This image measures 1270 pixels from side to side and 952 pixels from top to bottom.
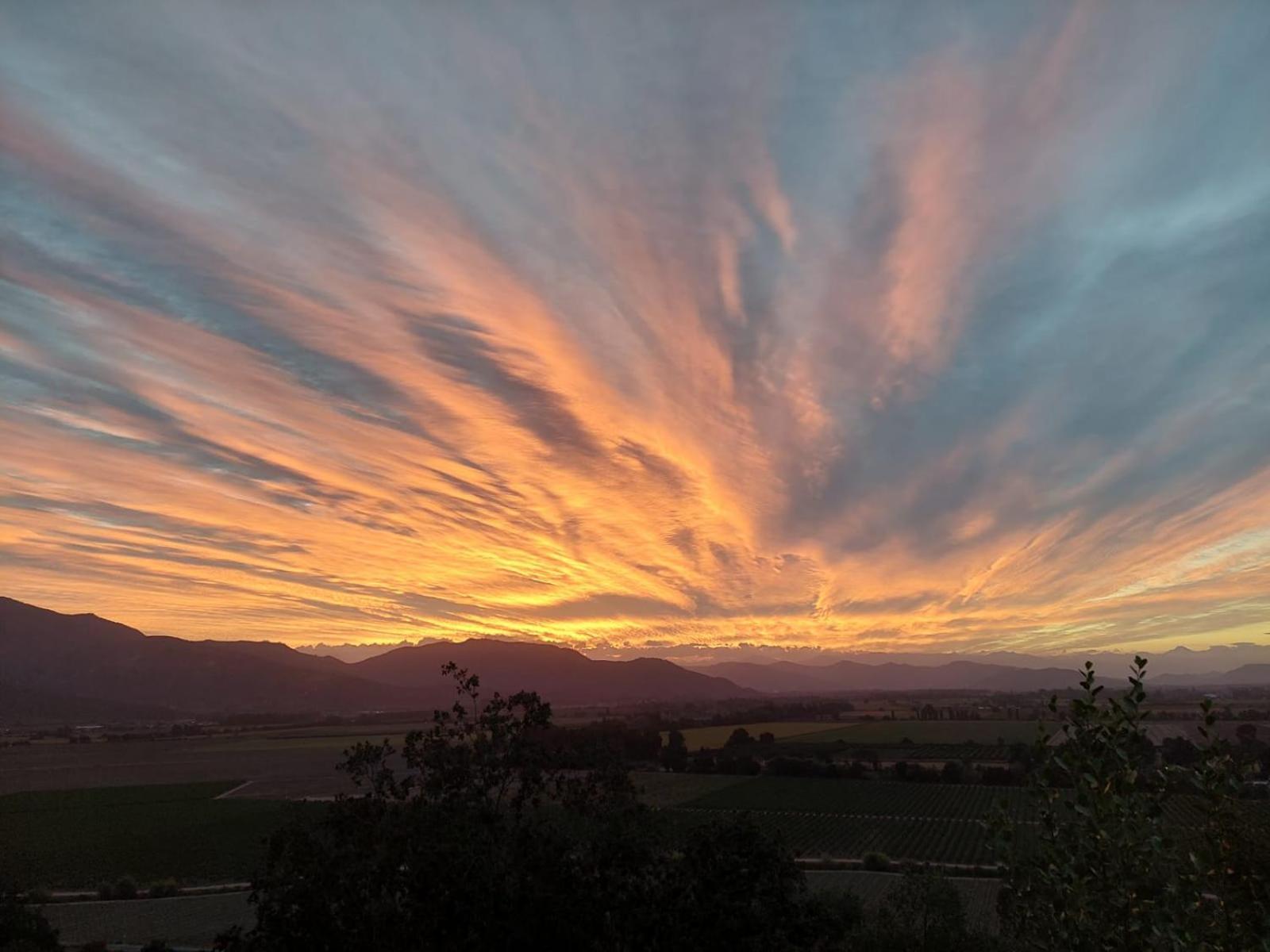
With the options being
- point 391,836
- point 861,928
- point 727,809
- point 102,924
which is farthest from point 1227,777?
point 727,809

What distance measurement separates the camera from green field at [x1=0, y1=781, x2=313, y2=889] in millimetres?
69625

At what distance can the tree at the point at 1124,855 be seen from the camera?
26.6 ft

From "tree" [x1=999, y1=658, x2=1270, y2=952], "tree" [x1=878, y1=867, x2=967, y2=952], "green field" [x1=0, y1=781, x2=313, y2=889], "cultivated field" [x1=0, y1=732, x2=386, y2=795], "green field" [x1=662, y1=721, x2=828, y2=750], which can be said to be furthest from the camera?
"green field" [x1=662, y1=721, x2=828, y2=750]

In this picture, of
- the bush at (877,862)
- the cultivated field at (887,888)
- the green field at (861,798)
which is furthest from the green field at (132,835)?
the bush at (877,862)

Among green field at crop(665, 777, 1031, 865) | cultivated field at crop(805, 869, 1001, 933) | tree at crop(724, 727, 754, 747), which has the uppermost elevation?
tree at crop(724, 727, 754, 747)

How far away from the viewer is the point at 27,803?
100500mm

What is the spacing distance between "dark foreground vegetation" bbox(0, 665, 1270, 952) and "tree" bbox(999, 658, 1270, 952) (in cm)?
2

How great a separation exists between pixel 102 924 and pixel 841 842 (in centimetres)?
6348

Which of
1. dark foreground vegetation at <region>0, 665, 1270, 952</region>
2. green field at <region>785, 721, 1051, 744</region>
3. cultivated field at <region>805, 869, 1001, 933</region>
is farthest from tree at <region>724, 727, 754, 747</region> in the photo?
dark foreground vegetation at <region>0, 665, 1270, 952</region>

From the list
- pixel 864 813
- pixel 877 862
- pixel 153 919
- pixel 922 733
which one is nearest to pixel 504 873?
pixel 153 919

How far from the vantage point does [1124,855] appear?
8.30m

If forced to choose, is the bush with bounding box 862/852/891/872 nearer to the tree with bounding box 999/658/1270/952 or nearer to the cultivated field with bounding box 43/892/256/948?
the cultivated field with bounding box 43/892/256/948

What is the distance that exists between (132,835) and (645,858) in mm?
92490

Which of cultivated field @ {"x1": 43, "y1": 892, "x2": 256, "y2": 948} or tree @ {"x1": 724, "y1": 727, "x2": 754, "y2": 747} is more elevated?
tree @ {"x1": 724, "y1": 727, "x2": 754, "y2": 747}
